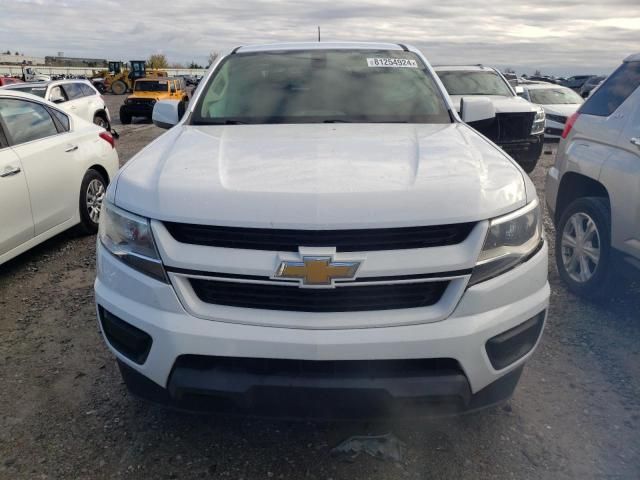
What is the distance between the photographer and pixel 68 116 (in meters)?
5.70

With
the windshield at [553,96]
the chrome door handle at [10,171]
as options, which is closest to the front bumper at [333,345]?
the chrome door handle at [10,171]

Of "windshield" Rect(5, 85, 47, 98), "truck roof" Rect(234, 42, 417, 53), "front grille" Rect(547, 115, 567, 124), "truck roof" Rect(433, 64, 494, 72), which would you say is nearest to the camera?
"truck roof" Rect(234, 42, 417, 53)

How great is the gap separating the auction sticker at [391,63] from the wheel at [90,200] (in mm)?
3187

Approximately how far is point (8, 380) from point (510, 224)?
2.76 metres

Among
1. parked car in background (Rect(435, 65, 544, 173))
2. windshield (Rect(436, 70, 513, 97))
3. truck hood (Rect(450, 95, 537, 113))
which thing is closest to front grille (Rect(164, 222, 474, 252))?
parked car in background (Rect(435, 65, 544, 173))

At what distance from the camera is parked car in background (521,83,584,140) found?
13.0 metres

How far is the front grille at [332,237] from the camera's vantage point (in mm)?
2055

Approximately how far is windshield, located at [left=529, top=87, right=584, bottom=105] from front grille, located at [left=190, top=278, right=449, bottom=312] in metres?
13.5

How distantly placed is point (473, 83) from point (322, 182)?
8.46 meters

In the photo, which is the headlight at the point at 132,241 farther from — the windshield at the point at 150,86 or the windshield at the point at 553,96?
the windshield at the point at 150,86

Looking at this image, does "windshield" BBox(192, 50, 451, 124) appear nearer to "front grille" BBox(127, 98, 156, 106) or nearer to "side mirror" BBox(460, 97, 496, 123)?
"side mirror" BBox(460, 97, 496, 123)

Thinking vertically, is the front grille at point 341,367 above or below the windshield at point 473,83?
below

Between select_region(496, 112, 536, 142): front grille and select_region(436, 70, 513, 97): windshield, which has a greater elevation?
select_region(436, 70, 513, 97): windshield

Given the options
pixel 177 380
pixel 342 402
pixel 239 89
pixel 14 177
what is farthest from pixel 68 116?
pixel 342 402
